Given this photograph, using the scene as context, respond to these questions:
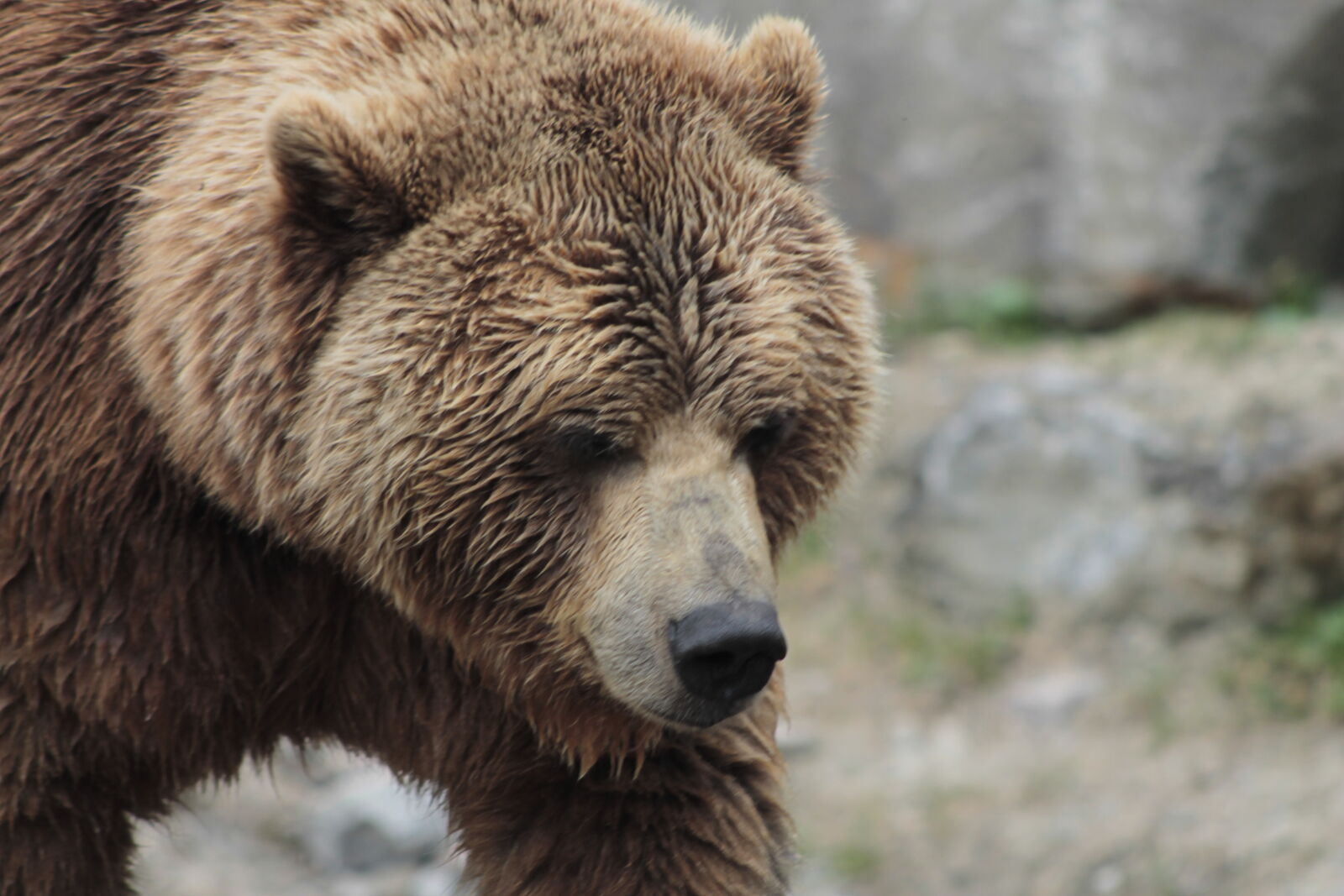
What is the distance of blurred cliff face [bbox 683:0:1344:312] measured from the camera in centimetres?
824

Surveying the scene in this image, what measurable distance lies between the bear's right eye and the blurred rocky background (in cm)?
300

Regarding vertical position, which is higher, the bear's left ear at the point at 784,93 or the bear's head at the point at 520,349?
→ the bear's left ear at the point at 784,93

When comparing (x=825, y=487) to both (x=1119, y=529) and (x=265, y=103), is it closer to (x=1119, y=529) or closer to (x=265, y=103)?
(x=265, y=103)

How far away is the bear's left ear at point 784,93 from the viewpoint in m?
3.93

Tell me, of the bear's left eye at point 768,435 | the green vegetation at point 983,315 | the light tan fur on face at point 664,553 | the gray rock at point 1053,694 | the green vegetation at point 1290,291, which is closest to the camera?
the light tan fur on face at point 664,553

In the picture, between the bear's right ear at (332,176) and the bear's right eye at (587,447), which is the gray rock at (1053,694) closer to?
the bear's right eye at (587,447)

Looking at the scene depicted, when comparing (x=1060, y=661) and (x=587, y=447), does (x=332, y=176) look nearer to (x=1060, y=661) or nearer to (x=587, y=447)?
(x=587, y=447)

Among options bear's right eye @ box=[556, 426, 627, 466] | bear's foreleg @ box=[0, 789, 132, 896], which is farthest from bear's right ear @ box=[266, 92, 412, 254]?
bear's foreleg @ box=[0, 789, 132, 896]

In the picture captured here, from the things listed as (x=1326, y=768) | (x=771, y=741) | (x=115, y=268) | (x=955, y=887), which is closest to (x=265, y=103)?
(x=115, y=268)

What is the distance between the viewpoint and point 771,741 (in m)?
4.19

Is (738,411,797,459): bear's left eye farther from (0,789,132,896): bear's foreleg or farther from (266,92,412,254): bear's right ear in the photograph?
(0,789,132,896): bear's foreleg

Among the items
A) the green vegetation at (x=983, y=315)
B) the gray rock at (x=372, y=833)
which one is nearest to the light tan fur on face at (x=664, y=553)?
the gray rock at (x=372, y=833)

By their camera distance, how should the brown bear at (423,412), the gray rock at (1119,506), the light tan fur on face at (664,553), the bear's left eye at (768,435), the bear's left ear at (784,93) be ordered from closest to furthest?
the light tan fur on face at (664,553)
the brown bear at (423,412)
the bear's left eye at (768,435)
the bear's left ear at (784,93)
the gray rock at (1119,506)

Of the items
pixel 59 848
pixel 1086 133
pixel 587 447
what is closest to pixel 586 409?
pixel 587 447
